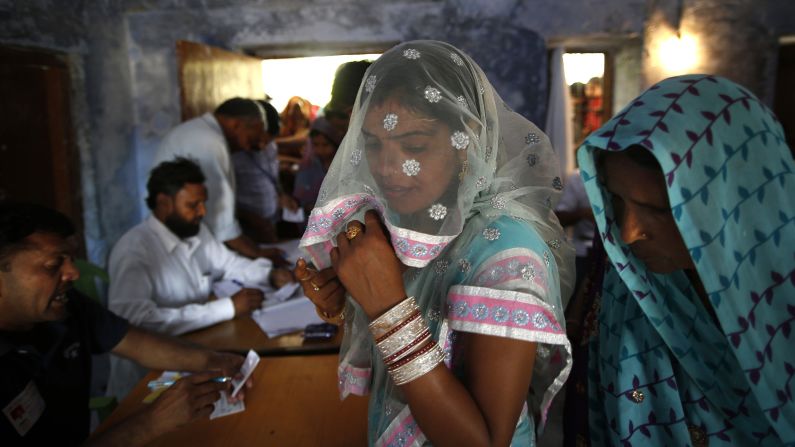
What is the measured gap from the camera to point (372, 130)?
1.08 m

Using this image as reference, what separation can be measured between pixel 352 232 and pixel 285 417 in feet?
2.85

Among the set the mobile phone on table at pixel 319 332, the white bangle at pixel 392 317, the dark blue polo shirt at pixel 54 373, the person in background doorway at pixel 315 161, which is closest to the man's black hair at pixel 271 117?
the person in background doorway at pixel 315 161

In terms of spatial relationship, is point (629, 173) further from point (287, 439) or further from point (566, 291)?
point (287, 439)

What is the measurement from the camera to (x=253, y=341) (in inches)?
88.4

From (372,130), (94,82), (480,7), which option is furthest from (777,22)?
(94,82)

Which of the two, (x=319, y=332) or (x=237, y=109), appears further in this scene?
(x=237, y=109)

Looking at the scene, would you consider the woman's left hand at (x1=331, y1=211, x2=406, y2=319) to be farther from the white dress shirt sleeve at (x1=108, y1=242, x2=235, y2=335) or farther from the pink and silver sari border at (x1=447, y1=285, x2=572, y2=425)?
the white dress shirt sleeve at (x1=108, y1=242, x2=235, y2=335)

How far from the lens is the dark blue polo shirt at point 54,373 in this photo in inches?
57.8

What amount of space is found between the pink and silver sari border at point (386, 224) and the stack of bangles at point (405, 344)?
0.10 meters

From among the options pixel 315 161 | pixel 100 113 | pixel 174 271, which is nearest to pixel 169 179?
pixel 174 271

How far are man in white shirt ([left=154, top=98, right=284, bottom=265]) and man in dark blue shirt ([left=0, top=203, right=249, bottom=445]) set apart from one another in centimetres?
159

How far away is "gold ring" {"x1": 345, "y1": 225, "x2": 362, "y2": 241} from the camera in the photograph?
1048mm

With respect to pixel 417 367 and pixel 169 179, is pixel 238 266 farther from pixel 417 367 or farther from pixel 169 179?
pixel 417 367

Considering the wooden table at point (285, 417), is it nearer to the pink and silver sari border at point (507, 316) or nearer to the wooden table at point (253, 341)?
the wooden table at point (253, 341)
